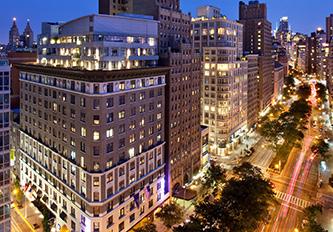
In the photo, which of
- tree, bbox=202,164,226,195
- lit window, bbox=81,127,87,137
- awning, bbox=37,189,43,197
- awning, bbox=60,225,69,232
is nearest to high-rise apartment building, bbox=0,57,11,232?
lit window, bbox=81,127,87,137

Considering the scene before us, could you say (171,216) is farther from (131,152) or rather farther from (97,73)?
(97,73)

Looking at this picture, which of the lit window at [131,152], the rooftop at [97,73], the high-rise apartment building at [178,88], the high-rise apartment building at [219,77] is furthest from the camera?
the high-rise apartment building at [219,77]

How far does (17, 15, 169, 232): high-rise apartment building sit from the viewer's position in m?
69.6

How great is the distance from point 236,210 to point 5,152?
4642 cm

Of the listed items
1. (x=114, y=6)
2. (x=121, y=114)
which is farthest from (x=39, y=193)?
(x=114, y=6)

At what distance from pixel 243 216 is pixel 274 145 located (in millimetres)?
77781

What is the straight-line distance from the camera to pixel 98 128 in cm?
6875

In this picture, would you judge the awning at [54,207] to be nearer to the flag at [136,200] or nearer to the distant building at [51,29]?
the flag at [136,200]

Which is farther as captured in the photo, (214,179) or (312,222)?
(214,179)

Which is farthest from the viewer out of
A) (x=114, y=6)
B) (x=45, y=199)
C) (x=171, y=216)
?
(x=114, y=6)

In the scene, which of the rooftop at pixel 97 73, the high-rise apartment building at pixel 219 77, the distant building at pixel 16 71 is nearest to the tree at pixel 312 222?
the rooftop at pixel 97 73

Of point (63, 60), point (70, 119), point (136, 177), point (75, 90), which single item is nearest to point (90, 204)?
point (136, 177)

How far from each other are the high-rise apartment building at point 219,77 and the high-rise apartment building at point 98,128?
154 ft

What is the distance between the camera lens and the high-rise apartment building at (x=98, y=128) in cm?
6962
